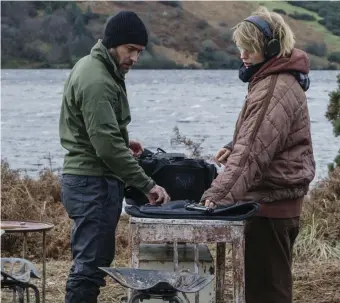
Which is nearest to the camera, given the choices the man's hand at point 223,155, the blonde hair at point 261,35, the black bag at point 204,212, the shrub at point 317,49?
the black bag at point 204,212

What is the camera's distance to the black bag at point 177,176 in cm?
551

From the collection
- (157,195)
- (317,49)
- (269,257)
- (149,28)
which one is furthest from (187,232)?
(149,28)

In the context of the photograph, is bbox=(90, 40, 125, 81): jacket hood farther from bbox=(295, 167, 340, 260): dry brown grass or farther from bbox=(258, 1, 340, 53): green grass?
bbox=(258, 1, 340, 53): green grass

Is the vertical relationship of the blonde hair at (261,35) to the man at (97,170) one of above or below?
above

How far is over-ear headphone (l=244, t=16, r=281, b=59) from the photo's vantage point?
4941 millimetres

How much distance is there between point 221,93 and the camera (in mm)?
58188

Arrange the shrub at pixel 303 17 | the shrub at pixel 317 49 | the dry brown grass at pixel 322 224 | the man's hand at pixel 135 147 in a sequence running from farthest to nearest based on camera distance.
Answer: the shrub at pixel 317 49 < the shrub at pixel 303 17 < the dry brown grass at pixel 322 224 < the man's hand at pixel 135 147

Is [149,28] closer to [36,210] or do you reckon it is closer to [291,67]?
[36,210]

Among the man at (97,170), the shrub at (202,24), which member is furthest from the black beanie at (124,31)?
the shrub at (202,24)

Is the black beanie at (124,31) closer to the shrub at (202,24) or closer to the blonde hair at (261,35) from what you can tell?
the blonde hair at (261,35)

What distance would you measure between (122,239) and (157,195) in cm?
465

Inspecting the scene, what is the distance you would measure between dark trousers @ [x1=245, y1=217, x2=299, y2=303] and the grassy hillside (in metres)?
55.4

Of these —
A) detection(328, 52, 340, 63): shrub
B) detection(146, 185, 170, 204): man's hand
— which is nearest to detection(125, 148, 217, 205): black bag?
detection(146, 185, 170, 204): man's hand

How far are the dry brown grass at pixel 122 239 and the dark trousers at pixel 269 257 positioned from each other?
6.71 feet
